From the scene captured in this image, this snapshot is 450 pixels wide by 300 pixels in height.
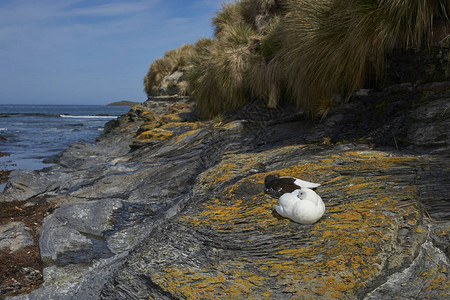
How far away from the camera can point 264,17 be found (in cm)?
1012

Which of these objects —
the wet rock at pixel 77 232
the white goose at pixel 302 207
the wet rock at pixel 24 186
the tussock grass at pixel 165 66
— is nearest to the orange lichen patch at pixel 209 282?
the white goose at pixel 302 207

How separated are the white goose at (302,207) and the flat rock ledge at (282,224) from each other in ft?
0.23

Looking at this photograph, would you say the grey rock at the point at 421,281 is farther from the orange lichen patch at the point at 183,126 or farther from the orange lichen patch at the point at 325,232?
the orange lichen patch at the point at 183,126

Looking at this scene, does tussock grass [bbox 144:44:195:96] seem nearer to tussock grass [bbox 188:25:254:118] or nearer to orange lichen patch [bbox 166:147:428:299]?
tussock grass [bbox 188:25:254:118]

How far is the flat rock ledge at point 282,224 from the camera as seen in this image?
2.16 meters

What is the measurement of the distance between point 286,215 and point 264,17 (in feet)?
28.8

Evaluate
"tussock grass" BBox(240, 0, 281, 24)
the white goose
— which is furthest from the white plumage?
"tussock grass" BBox(240, 0, 281, 24)

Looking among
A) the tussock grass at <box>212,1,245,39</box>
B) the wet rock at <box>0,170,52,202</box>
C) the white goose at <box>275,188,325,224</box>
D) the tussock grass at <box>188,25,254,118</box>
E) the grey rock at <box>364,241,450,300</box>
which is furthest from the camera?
the tussock grass at <box>212,1,245,39</box>

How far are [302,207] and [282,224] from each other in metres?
0.23

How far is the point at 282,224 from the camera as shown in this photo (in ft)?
8.60

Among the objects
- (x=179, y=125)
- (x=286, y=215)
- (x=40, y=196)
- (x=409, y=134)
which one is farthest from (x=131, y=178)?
(x=409, y=134)

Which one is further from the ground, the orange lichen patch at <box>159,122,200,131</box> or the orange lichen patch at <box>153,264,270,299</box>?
the orange lichen patch at <box>159,122,200,131</box>

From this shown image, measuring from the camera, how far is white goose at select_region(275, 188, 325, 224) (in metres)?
2.50

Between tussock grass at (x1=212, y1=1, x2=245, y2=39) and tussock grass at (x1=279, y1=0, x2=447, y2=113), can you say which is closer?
tussock grass at (x1=279, y1=0, x2=447, y2=113)
